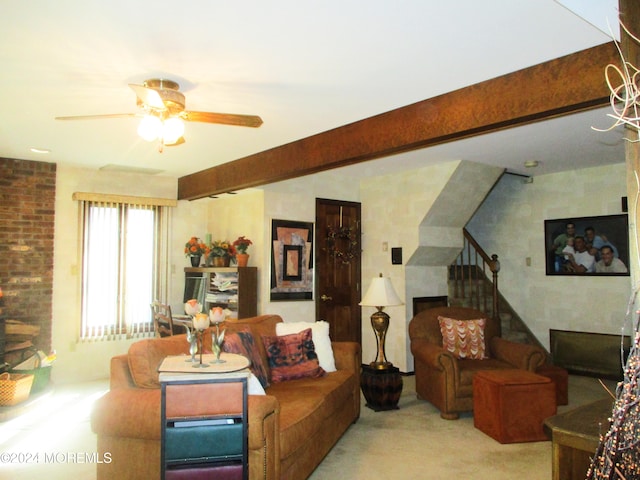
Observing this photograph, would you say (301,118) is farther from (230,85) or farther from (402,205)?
(402,205)

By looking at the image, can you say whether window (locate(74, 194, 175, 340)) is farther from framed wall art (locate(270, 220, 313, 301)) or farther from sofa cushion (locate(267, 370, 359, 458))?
sofa cushion (locate(267, 370, 359, 458))

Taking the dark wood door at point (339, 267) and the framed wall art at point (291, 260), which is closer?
the framed wall art at point (291, 260)

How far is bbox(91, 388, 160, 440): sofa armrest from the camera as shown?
8.09 ft

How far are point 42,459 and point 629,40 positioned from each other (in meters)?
4.08

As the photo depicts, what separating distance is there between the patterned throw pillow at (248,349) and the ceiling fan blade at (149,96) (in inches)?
65.3

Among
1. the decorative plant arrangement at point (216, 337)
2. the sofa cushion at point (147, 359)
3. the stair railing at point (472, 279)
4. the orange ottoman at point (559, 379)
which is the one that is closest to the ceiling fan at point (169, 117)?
the decorative plant arrangement at point (216, 337)

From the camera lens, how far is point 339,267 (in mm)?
6500

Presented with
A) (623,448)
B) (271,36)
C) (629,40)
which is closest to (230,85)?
(271,36)

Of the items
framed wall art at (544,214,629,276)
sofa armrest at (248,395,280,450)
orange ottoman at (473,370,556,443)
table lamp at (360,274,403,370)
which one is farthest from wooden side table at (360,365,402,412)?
→ framed wall art at (544,214,629,276)

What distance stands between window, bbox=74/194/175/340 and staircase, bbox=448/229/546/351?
3.92 metres

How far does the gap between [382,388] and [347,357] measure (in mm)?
524

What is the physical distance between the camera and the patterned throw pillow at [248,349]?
3416 mm

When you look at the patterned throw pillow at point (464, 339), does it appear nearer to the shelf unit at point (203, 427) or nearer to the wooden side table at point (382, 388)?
the wooden side table at point (382, 388)

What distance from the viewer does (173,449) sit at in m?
2.25
